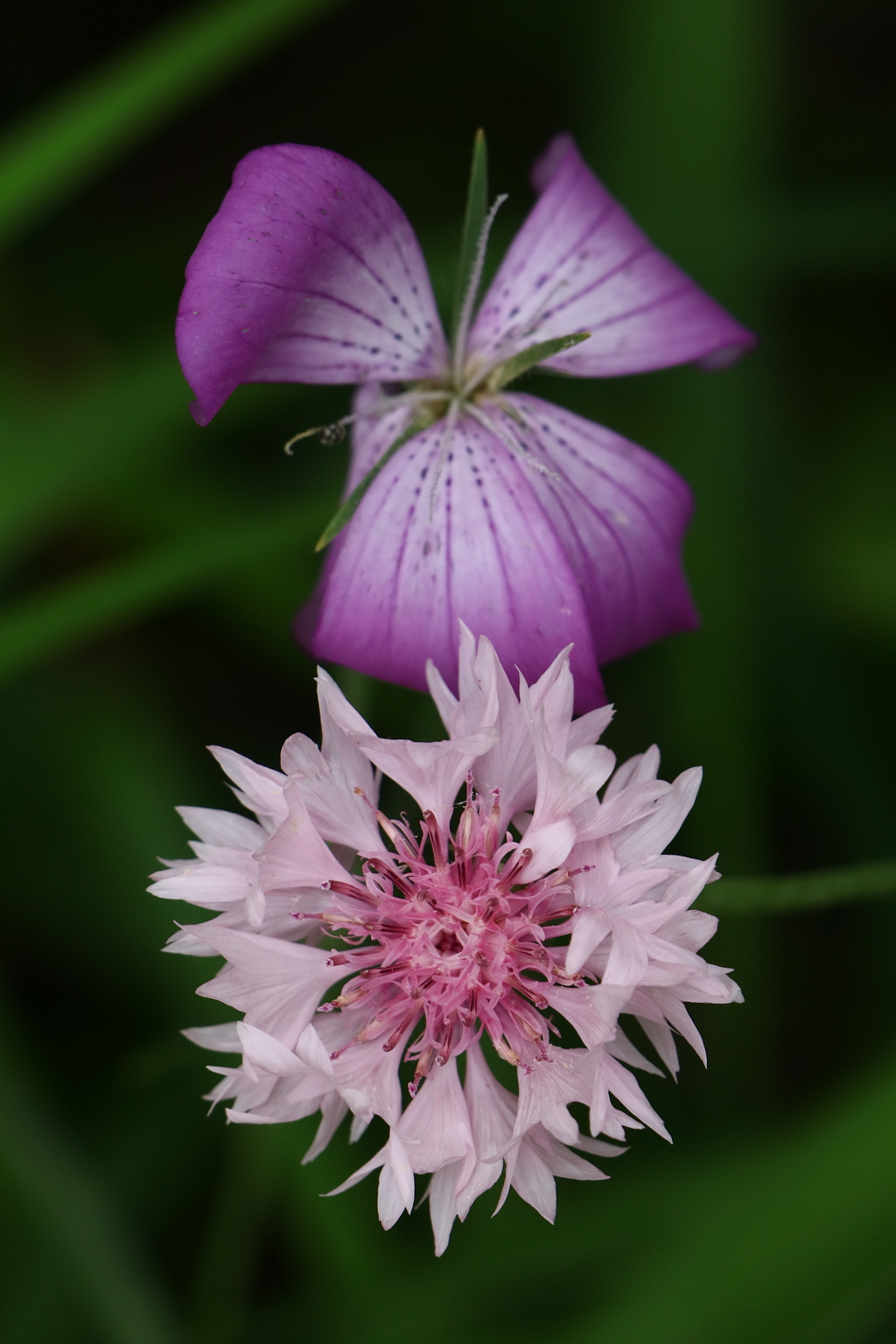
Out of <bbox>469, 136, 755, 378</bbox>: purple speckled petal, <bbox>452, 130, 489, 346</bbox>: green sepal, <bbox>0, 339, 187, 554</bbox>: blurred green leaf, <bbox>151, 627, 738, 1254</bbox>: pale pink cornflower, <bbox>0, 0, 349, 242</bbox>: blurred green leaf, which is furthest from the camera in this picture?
<bbox>0, 339, 187, 554</bbox>: blurred green leaf

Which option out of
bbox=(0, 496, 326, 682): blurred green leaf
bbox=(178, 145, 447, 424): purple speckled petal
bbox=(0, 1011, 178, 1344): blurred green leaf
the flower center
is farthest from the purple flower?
bbox=(0, 1011, 178, 1344): blurred green leaf

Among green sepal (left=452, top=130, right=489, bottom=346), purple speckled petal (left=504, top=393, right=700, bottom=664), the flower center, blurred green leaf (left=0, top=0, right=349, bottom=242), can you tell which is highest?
blurred green leaf (left=0, top=0, right=349, bottom=242)

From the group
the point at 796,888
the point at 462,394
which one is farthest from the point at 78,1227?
the point at 462,394

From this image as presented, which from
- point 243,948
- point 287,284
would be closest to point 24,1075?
point 243,948

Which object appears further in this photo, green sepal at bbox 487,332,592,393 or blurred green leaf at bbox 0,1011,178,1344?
blurred green leaf at bbox 0,1011,178,1344

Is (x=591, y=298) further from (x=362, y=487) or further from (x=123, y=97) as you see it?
(x=123, y=97)

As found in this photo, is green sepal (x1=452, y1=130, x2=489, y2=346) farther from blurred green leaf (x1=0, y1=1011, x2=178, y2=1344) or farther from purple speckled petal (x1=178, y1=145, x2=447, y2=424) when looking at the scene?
blurred green leaf (x1=0, y1=1011, x2=178, y2=1344)

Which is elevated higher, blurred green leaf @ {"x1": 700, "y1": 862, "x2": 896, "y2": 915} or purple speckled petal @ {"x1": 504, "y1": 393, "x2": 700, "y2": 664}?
purple speckled petal @ {"x1": 504, "y1": 393, "x2": 700, "y2": 664}
